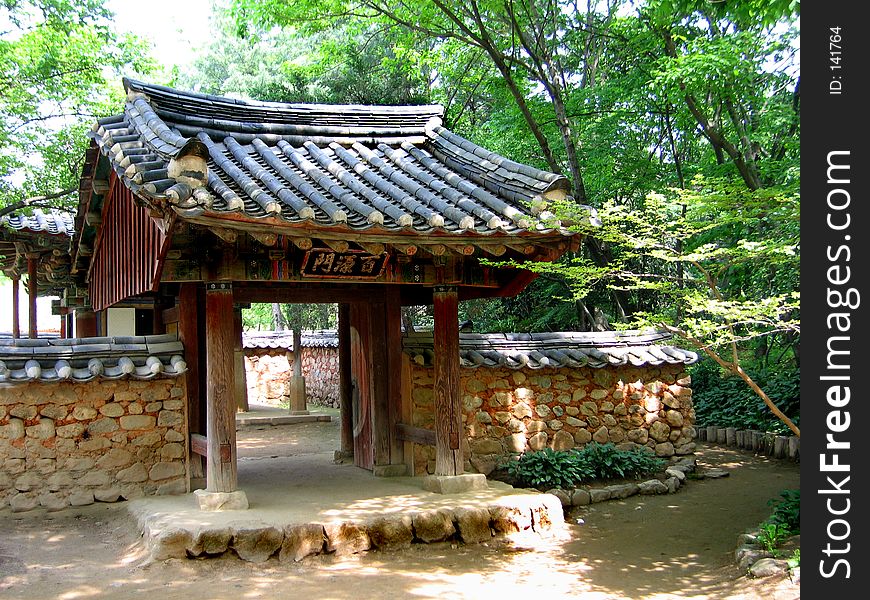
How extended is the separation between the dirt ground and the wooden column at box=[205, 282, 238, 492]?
1.09m

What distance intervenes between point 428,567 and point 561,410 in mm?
4628

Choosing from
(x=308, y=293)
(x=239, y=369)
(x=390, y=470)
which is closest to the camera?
(x=308, y=293)

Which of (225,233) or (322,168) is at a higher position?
(322,168)

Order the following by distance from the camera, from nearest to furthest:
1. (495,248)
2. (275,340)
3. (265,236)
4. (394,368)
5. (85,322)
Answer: (265,236), (495,248), (394,368), (85,322), (275,340)

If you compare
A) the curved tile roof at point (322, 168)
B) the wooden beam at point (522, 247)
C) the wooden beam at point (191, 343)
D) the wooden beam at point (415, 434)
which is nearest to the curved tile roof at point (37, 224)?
the curved tile roof at point (322, 168)

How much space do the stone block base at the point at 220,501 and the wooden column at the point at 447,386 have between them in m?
2.49

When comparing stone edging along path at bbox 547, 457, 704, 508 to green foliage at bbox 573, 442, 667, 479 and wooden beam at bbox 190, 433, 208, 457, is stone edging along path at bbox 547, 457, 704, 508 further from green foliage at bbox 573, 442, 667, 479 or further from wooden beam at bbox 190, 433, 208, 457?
wooden beam at bbox 190, 433, 208, 457

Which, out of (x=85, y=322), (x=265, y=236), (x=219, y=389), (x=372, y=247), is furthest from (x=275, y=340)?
(x=265, y=236)

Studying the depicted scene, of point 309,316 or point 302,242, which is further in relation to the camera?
point 309,316

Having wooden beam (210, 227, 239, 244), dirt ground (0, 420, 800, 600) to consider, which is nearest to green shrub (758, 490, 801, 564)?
dirt ground (0, 420, 800, 600)

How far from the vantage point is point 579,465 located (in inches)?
430

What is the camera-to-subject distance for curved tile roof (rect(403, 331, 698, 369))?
10.7 meters

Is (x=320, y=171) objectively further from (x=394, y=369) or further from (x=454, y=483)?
(x=454, y=483)

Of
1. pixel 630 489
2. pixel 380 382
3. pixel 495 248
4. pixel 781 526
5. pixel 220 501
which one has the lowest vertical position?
pixel 630 489
